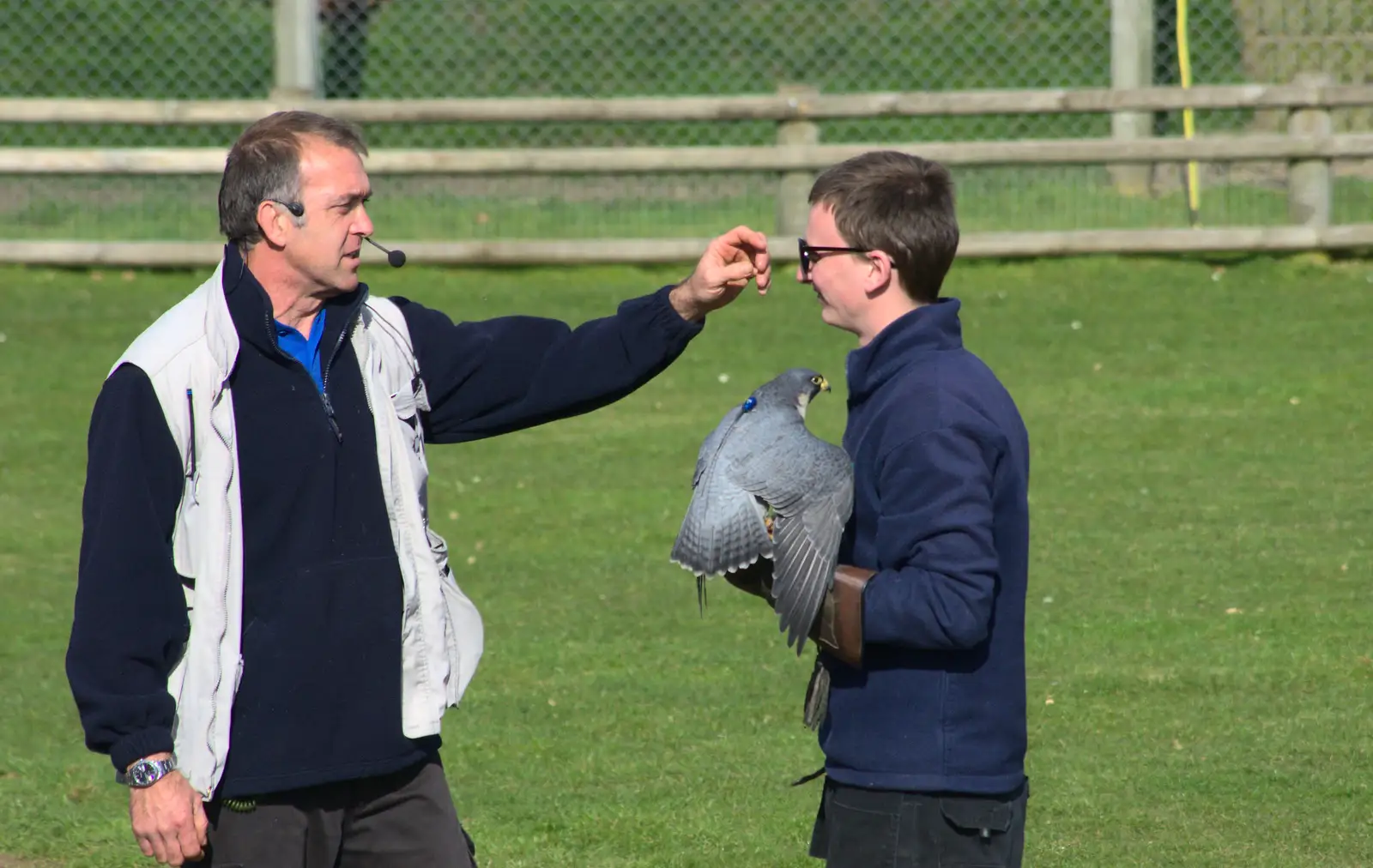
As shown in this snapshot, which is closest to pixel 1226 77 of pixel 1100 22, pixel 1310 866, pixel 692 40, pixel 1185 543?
pixel 1100 22

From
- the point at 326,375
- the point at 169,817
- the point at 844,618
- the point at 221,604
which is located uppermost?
the point at 326,375

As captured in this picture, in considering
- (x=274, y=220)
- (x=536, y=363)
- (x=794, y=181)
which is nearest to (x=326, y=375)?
(x=274, y=220)

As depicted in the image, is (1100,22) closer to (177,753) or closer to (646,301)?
(646,301)

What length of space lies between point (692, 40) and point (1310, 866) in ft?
36.2

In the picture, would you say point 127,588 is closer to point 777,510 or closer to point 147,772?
point 147,772

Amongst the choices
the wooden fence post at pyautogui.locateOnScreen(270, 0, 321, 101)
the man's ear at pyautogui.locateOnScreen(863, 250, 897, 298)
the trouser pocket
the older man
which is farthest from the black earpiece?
the wooden fence post at pyautogui.locateOnScreen(270, 0, 321, 101)

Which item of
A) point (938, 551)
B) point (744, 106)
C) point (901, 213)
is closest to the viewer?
point (938, 551)

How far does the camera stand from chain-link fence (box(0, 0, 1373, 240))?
13773 mm

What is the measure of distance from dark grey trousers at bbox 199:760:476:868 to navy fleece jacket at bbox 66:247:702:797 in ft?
0.25

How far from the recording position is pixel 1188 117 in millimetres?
14062

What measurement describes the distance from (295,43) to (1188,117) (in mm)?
6900

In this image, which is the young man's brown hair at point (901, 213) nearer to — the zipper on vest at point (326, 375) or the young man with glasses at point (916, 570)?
the young man with glasses at point (916, 570)

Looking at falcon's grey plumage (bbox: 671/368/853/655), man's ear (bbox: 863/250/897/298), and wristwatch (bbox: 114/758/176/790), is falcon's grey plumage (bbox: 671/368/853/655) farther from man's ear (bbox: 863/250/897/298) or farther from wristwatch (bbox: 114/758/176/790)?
wristwatch (bbox: 114/758/176/790)

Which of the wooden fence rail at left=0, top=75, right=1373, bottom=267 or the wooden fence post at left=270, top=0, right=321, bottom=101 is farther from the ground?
the wooden fence post at left=270, top=0, right=321, bottom=101
